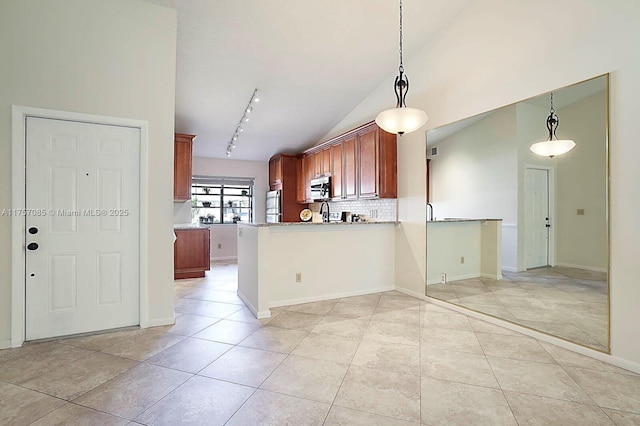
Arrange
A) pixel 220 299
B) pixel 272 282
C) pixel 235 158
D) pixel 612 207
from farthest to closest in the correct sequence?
1. pixel 235 158
2. pixel 220 299
3. pixel 272 282
4. pixel 612 207

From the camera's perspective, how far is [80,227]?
298 cm

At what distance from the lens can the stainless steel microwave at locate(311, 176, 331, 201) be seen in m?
5.86

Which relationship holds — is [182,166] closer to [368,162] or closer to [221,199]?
[221,199]

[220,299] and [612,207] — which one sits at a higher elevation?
[612,207]

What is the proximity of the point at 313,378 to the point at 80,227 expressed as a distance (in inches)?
102

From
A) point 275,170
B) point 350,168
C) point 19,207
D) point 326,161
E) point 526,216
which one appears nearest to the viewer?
point 19,207

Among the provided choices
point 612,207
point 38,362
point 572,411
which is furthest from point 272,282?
point 612,207

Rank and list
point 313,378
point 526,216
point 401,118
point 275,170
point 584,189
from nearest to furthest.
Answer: point 313,378 < point 584,189 < point 401,118 < point 526,216 < point 275,170

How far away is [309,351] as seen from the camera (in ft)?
8.48

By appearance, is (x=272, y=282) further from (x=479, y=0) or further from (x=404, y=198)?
(x=479, y=0)

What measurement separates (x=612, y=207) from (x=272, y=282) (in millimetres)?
3254

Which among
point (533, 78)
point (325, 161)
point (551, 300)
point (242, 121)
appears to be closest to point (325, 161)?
point (325, 161)

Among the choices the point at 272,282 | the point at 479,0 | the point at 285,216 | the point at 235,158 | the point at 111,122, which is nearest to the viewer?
the point at 111,122

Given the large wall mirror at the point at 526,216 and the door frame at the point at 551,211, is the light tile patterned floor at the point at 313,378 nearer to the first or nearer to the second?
the large wall mirror at the point at 526,216
